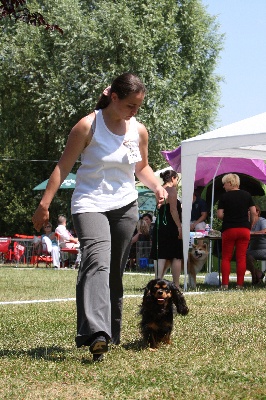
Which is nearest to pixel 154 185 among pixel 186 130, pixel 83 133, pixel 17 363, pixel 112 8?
pixel 83 133

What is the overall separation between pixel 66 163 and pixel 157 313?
1.33 meters

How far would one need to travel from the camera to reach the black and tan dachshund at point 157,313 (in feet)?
19.7

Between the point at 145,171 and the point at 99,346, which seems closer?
the point at 99,346

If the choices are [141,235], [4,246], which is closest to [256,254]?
[141,235]

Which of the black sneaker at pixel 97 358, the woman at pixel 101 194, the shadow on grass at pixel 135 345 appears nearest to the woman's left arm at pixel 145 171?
the woman at pixel 101 194

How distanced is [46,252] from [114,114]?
63.8ft

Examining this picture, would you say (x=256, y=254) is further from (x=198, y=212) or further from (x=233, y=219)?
(x=198, y=212)

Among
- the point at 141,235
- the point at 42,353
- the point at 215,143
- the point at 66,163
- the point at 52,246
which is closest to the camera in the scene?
the point at 66,163

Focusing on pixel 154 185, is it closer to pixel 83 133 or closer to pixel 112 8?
pixel 83 133

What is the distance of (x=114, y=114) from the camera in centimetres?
548

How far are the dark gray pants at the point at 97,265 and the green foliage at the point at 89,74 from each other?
29.3 m

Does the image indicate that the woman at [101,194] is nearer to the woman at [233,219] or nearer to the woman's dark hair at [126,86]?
the woman's dark hair at [126,86]

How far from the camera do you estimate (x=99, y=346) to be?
5180mm

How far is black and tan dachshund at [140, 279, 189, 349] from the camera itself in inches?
236
